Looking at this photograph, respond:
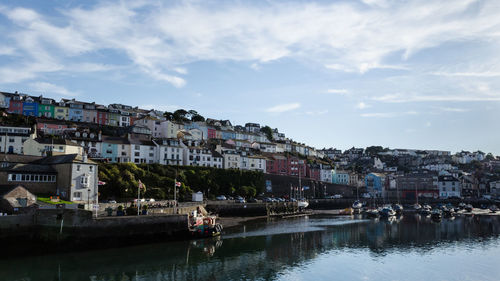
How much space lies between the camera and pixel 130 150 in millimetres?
79062

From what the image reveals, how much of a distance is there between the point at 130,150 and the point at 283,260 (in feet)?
166

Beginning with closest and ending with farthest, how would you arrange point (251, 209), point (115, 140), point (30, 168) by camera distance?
point (30, 168) → point (251, 209) → point (115, 140)

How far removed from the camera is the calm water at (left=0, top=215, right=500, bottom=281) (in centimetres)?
3183

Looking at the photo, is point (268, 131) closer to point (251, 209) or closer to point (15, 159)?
point (251, 209)

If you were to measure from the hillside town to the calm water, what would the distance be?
16822mm

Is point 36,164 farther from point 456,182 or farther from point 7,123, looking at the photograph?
point 456,182

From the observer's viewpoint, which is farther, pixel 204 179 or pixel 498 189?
Answer: pixel 498 189

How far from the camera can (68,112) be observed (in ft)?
328

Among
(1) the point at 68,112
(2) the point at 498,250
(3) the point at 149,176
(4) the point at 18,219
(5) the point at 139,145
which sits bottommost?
(2) the point at 498,250

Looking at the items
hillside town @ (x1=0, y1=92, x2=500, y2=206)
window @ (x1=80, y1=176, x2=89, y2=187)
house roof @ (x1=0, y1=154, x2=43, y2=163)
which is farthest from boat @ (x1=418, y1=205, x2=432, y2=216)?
house roof @ (x1=0, y1=154, x2=43, y2=163)

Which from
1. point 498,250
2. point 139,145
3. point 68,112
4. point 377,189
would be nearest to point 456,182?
point 377,189

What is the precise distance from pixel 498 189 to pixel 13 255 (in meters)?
160

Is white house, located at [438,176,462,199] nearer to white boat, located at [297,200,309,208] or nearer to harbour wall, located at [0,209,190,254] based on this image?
white boat, located at [297,200,309,208]

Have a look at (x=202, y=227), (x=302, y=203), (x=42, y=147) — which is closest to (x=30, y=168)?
(x=42, y=147)
